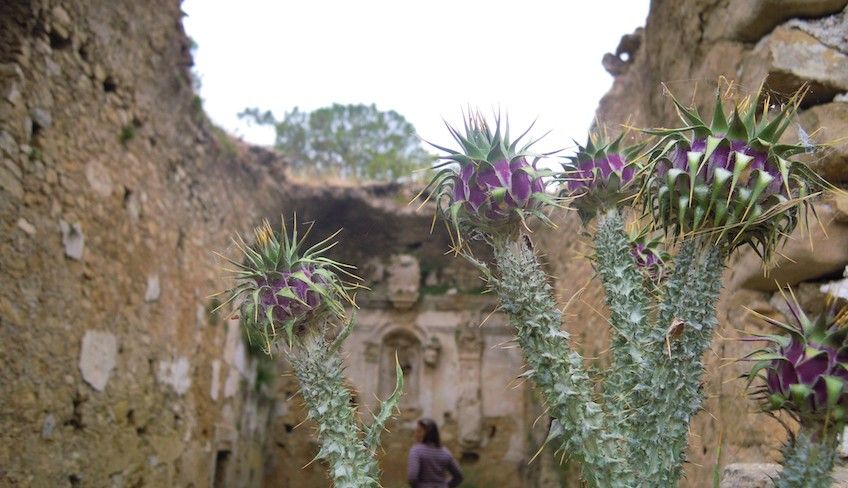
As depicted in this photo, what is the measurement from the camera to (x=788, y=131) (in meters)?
2.58

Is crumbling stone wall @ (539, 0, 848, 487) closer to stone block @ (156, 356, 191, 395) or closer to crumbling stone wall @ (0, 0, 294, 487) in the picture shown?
crumbling stone wall @ (0, 0, 294, 487)

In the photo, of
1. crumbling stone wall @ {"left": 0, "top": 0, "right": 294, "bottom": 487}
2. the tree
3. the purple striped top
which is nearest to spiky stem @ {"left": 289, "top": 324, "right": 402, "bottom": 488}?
crumbling stone wall @ {"left": 0, "top": 0, "right": 294, "bottom": 487}

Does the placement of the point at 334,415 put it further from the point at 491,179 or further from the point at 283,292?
the point at 491,179

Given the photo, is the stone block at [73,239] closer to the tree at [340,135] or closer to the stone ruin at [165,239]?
the stone ruin at [165,239]

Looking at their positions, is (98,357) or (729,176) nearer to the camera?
(729,176)

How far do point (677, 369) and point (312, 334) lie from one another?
0.87 m

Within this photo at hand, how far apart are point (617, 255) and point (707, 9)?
1.82 metres

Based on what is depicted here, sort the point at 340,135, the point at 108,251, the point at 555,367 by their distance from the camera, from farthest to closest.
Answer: the point at 340,135, the point at 108,251, the point at 555,367

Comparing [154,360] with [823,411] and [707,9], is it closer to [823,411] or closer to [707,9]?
[707,9]

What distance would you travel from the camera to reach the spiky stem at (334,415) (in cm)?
171

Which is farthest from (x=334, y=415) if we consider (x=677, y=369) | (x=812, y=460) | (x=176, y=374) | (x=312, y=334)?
(x=176, y=374)

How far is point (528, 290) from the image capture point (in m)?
1.66

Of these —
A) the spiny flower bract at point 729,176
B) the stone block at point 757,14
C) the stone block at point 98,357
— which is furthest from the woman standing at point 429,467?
the spiny flower bract at point 729,176

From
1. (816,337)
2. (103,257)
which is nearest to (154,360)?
(103,257)
